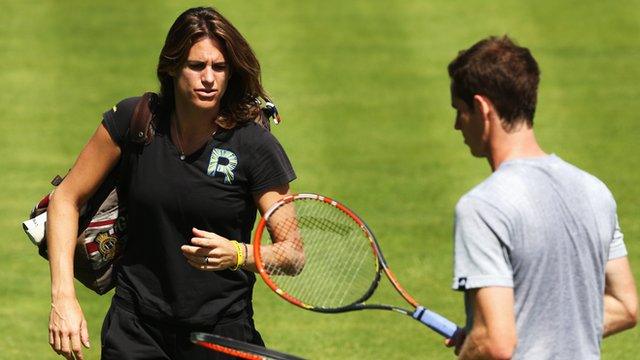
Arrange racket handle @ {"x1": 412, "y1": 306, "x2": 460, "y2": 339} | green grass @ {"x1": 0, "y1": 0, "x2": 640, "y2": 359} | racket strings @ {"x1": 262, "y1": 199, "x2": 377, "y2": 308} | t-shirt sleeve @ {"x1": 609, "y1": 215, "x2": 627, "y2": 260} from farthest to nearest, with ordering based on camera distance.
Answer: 1. green grass @ {"x1": 0, "y1": 0, "x2": 640, "y2": 359}
2. racket strings @ {"x1": 262, "y1": 199, "x2": 377, "y2": 308}
3. racket handle @ {"x1": 412, "y1": 306, "x2": 460, "y2": 339}
4. t-shirt sleeve @ {"x1": 609, "y1": 215, "x2": 627, "y2": 260}

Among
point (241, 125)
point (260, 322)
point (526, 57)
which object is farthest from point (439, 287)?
point (526, 57)

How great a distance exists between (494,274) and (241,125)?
75.0 inches

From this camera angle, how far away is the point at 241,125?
239 inches

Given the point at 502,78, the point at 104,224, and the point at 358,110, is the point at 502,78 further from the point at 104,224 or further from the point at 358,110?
the point at 358,110

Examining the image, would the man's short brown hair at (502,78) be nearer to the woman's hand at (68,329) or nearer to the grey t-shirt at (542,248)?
the grey t-shirt at (542,248)

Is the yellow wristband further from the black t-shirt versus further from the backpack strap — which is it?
the backpack strap

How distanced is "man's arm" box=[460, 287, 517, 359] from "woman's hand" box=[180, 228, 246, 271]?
5.04 ft

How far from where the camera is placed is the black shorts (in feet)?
20.0

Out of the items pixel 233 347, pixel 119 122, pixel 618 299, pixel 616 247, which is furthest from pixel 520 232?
pixel 119 122

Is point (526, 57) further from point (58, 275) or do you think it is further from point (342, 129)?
point (342, 129)

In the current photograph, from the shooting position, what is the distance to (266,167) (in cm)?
600

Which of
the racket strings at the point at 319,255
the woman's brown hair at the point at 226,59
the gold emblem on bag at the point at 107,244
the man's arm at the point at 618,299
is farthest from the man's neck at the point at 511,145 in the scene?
the gold emblem on bag at the point at 107,244

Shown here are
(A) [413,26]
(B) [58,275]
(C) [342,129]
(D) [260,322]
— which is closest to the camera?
(B) [58,275]

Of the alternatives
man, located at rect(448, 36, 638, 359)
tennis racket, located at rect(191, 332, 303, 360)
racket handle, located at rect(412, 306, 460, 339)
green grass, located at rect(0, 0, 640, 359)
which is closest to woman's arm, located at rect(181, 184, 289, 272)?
tennis racket, located at rect(191, 332, 303, 360)
